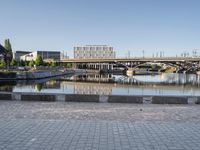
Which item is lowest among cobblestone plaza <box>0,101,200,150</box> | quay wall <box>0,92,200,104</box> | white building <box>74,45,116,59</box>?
cobblestone plaza <box>0,101,200,150</box>

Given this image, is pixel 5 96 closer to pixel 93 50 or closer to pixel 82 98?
pixel 82 98

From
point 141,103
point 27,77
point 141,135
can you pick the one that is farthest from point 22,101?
point 27,77

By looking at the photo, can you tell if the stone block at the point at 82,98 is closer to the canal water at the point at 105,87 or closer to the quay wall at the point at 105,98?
the quay wall at the point at 105,98

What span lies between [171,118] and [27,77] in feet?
157

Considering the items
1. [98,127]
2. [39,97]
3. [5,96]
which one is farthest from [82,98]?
[98,127]

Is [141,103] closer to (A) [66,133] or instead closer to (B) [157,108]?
(B) [157,108]

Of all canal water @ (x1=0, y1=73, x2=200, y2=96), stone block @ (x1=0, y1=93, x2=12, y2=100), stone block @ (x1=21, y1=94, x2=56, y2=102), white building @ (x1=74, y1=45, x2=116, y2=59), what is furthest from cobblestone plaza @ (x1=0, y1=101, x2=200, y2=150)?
white building @ (x1=74, y1=45, x2=116, y2=59)

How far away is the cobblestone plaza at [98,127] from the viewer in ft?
21.0

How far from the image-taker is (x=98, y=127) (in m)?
8.23

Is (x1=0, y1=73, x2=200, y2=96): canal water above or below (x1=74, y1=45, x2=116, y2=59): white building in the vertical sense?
below

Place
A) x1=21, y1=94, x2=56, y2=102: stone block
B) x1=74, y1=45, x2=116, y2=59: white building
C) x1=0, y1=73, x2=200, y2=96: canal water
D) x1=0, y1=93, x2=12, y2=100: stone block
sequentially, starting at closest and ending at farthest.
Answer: x1=21, y1=94, x2=56, y2=102: stone block < x1=0, y1=93, x2=12, y2=100: stone block < x1=0, y1=73, x2=200, y2=96: canal water < x1=74, y1=45, x2=116, y2=59: white building

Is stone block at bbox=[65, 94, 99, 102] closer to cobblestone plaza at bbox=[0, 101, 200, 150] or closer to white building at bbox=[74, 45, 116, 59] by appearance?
cobblestone plaza at bbox=[0, 101, 200, 150]

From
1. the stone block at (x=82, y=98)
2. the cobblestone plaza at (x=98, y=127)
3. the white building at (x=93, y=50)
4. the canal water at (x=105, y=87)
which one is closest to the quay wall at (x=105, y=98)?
the stone block at (x=82, y=98)

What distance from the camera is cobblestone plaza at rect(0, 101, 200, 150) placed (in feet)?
21.0
